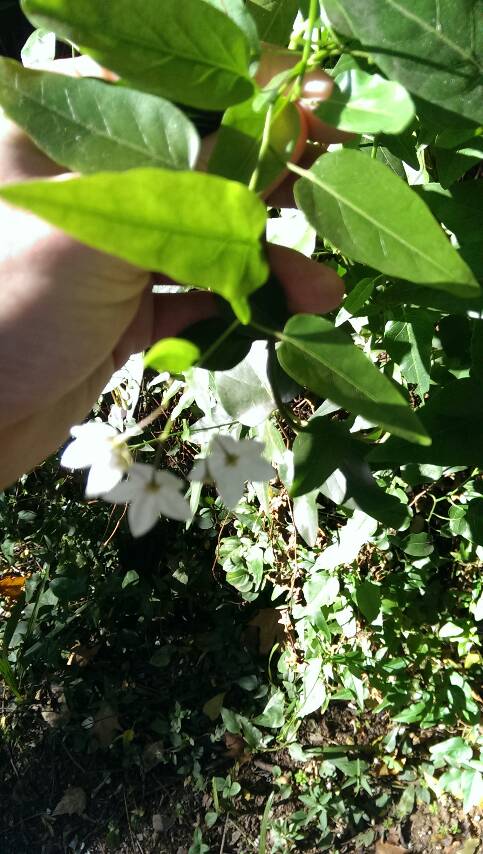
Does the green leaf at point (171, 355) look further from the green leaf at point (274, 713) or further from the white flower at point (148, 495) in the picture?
the green leaf at point (274, 713)

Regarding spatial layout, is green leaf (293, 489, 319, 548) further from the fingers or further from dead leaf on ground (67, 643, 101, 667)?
dead leaf on ground (67, 643, 101, 667)

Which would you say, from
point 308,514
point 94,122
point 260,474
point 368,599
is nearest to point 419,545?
point 368,599

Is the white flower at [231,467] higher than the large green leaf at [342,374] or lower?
lower

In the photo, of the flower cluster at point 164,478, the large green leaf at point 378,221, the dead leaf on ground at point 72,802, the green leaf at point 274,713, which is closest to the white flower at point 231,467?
the flower cluster at point 164,478

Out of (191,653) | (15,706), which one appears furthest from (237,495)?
(15,706)

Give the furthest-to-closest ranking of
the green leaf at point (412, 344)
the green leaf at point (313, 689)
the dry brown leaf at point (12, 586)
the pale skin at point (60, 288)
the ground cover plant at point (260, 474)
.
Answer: the dry brown leaf at point (12, 586), the green leaf at point (313, 689), the green leaf at point (412, 344), the pale skin at point (60, 288), the ground cover plant at point (260, 474)

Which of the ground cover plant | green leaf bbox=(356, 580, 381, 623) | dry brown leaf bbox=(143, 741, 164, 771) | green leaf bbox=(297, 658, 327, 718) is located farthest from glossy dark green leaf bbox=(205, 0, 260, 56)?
dry brown leaf bbox=(143, 741, 164, 771)

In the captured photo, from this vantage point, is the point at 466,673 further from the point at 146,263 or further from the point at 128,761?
the point at 146,263
